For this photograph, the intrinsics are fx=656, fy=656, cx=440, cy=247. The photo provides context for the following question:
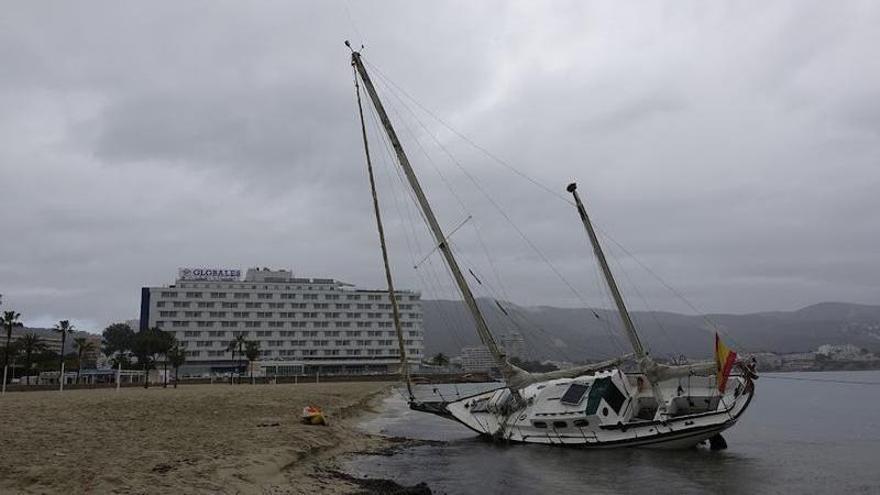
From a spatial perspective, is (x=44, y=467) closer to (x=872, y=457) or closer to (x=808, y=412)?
(x=872, y=457)

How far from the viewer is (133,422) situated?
100 ft

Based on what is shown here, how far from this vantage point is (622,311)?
3909cm

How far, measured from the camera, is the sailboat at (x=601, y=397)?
33.0 m

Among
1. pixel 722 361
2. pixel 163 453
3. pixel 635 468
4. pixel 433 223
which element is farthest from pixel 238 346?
pixel 163 453

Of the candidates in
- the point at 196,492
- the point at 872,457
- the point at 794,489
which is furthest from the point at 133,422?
the point at 872,457

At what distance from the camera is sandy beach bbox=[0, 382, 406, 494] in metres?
16.0

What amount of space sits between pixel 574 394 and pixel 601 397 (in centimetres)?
146

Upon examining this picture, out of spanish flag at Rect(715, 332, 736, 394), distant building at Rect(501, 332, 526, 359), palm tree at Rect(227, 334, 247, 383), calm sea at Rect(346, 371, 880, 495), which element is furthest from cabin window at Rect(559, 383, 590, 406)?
palm tree at Rect(227, 334, 247, 383)

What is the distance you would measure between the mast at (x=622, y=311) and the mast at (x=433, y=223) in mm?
7482

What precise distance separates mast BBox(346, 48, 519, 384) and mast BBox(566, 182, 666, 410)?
748 cm

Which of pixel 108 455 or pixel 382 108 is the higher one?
pixel 382 108

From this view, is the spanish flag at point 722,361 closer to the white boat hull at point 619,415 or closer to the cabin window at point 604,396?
the white boat hull at point 619,415

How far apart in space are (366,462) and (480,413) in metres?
12.3

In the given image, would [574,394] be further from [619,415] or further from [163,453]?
[163,453]
